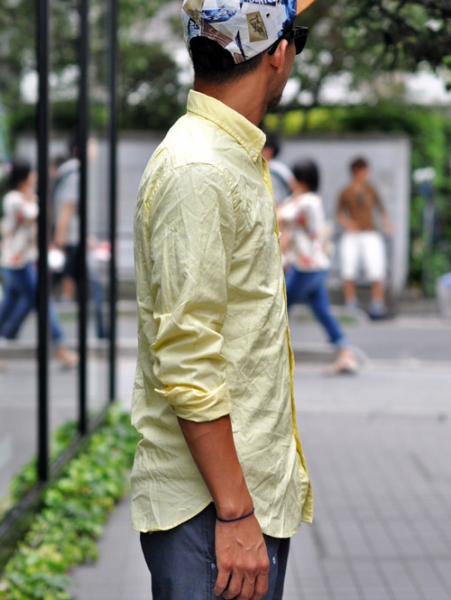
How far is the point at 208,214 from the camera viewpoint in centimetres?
174

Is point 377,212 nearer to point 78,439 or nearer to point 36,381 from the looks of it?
point 78,439

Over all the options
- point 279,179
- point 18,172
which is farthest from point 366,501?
point 279,179

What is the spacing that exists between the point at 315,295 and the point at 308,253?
1.35 feet

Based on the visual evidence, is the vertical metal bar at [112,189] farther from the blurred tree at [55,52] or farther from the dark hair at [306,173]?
the dark hair at [306,173]

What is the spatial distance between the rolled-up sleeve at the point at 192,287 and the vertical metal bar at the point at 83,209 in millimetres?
3555

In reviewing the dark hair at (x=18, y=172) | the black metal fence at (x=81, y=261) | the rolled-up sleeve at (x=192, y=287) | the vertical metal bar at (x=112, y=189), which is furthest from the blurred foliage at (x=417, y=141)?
the rolled-up sleeve at (x=192, y=287)

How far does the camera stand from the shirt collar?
1892 mm

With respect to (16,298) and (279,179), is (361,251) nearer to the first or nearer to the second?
(279,179)

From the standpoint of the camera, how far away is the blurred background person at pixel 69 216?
5.07 m

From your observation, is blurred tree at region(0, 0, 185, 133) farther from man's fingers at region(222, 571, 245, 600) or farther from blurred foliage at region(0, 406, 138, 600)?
man's fingers at region(222, 571, 245, 600)

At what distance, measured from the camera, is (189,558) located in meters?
1.83

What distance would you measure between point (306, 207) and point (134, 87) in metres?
7.09

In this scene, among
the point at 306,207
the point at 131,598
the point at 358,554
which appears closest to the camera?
the point at 131,598

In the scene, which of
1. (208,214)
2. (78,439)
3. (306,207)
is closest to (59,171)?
(78,439)
